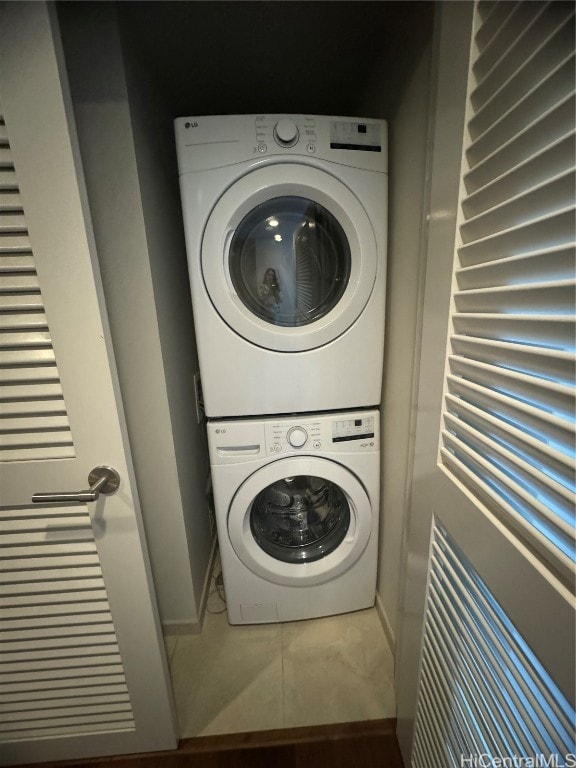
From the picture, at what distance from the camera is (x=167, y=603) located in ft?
4.21

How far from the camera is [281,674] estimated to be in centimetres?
117

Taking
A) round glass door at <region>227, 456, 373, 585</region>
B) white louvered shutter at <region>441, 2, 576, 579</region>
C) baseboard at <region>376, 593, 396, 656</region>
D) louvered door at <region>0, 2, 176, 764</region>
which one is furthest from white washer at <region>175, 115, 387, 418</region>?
baseboard at <region>376, 593, 396, 656</region>

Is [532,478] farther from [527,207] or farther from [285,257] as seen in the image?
[285,257]

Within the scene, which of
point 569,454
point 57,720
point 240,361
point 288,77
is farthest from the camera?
point 288,77

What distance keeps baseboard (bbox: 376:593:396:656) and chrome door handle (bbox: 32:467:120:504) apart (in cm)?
118

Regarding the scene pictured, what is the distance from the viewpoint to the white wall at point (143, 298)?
810 mm

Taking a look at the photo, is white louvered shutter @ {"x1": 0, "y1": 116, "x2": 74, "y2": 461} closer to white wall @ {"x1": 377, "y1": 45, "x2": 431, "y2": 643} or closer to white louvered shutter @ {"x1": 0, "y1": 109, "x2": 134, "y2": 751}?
white louvered shutter @ {"x1": 0, "y1": 109, "x2": 134, "y2": 751}

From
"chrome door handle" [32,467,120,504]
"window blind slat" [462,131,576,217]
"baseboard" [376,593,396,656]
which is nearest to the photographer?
"window blind slat" [462,131,576,217]

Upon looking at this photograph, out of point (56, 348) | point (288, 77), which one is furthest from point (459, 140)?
point (288, 77)

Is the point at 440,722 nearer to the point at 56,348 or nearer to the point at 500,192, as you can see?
the point at 500,192

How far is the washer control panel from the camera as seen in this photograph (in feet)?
3.63

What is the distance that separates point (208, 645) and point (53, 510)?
3.15ft

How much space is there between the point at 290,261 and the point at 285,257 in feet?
0.07

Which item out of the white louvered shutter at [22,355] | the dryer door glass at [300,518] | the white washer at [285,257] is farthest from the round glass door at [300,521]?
the white louvered shutter at [22,355]
